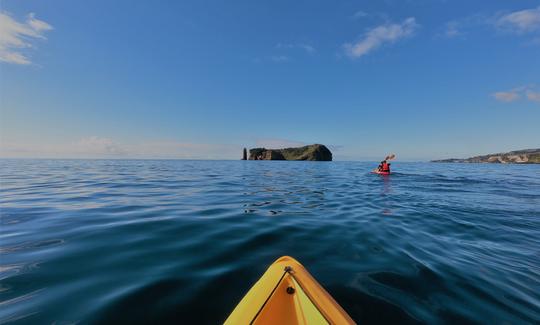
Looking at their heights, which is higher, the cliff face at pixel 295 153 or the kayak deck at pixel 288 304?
the cliff face at pixel 295 153

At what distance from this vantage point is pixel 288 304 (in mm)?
2871

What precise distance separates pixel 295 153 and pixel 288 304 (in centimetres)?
15688

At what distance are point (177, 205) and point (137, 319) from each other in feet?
23.5

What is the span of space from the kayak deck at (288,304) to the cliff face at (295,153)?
462 feet

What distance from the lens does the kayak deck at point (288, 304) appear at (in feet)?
8.26

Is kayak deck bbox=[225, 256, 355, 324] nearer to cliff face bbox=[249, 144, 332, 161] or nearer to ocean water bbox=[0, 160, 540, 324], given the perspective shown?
ocean water bbox=[0, 160, 540, 324]

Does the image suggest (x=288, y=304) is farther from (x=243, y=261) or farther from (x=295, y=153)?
(x=295, y=153)

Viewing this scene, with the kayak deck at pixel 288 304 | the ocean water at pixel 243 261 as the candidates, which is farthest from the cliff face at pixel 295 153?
the kayak deck at pixel 288 304

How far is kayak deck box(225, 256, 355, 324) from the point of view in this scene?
252 centimetres

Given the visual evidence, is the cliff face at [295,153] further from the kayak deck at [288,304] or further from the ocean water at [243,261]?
the kayak deck at [288,304]

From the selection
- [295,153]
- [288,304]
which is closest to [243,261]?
[288,304]

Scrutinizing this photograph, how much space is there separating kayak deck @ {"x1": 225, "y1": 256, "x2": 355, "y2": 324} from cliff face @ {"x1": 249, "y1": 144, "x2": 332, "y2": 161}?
462ft

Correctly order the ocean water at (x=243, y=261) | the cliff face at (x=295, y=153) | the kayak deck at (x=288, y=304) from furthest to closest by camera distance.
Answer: the cliff face at (x=295, y=153) < the ocean water at (x=243, y=261) < the kayak deck at (x=288, y=304)

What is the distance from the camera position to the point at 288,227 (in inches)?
276
